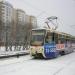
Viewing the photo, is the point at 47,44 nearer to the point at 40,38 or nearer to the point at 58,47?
the point at 40,38

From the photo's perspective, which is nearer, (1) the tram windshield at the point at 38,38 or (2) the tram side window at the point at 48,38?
(1) the tram windshield at the point at 38,38

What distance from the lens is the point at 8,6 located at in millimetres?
64000

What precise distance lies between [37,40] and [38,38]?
0.69ft

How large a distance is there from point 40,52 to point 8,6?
43.1m

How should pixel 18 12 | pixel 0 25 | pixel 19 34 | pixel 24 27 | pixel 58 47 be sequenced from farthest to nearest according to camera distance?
1. pixel 18 12
2. pixel 24 27
3. pixel 19 34
4. pixel 0 25
5. pixel 58 47

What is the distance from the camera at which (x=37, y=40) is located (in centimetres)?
2281

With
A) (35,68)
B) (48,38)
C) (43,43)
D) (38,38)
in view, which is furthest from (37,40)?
(35,68)

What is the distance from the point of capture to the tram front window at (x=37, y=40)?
22.5 metres

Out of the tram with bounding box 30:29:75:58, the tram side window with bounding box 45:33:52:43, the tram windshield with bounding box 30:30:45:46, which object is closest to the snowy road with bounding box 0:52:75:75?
the tram with bounding box 30:29:75:58

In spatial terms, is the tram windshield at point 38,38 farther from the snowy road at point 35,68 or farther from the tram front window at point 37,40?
the snowy road at point 35,68

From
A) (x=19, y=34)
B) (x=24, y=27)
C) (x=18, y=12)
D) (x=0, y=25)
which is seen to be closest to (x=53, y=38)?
(x=0, y=25)

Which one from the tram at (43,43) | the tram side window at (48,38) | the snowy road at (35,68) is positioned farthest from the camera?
the tram side window at (48,38)

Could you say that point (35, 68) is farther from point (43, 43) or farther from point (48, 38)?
point (48, 38)

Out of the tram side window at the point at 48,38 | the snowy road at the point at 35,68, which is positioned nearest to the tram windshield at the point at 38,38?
the tram side window at the point at 48,38
